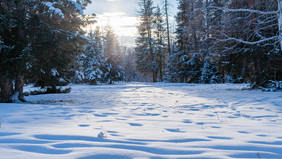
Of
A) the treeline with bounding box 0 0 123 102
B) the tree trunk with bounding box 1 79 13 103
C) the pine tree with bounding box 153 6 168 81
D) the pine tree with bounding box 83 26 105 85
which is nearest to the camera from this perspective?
the treeline with bounding box 0 0 123 102

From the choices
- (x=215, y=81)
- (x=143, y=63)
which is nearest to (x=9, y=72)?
(x=215, y=81)

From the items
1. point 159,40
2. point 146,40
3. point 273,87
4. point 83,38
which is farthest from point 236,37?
point 159,40

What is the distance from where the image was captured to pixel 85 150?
2217mm

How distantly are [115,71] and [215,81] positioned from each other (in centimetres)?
1596

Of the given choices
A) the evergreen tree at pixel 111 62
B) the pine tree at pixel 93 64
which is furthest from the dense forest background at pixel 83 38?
the evergreen tree at pixel 111 62

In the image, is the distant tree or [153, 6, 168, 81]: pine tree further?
[153, 6, 168, 81]: pine tree

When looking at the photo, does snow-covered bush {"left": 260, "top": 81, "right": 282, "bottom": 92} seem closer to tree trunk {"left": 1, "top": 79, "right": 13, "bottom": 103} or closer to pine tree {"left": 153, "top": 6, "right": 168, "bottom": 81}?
tree trunk {"left": 1, "top": 79, "right": 13, "bottom": 103}

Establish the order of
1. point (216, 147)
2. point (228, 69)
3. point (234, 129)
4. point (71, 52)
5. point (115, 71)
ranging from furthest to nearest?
point (115, 71)
point (228, 69)
point (71, 52)
point (234, 129)
point (216, 147)

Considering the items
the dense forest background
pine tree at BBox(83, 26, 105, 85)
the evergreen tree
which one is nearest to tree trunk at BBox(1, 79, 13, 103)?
the dense forest background

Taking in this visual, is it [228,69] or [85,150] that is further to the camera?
[228,69]

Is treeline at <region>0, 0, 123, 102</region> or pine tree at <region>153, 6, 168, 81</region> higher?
pine tree at <region>153, 6, 168, 81</region>

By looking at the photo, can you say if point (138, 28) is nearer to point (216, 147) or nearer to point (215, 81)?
point (215, 81)

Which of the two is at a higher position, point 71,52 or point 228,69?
point 71,52

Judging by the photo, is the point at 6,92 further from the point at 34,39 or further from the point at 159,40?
the point at 159,40
